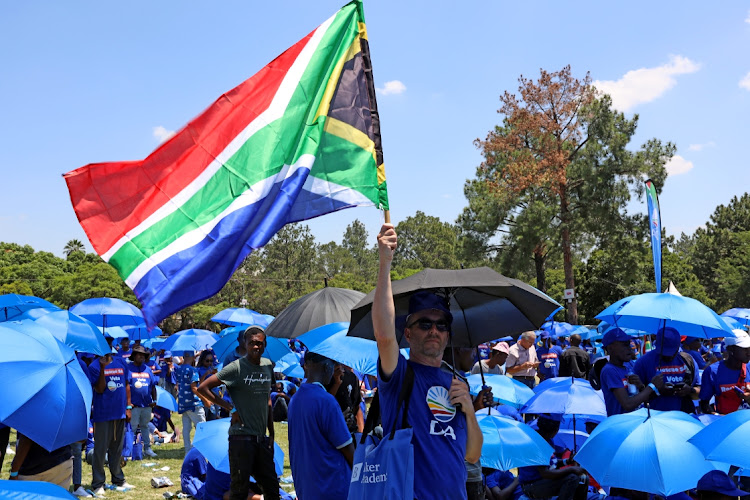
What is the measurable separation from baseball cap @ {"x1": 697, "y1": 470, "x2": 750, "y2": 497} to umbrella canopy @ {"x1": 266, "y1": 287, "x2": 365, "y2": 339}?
377cm

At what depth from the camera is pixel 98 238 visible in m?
3.74

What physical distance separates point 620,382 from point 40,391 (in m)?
4.62

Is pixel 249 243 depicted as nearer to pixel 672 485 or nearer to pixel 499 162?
pixel 672 485

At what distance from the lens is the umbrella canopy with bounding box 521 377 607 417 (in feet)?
20.2

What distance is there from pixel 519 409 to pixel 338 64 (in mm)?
4601

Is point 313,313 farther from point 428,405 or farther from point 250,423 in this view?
point 428,405

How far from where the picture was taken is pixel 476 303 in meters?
4.14

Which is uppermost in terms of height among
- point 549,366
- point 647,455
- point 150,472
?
point 647,455

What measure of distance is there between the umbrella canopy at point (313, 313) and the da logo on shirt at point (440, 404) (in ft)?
14.1

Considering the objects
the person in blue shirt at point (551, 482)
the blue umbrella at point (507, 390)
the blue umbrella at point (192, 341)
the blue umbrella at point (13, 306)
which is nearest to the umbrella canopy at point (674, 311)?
the blue umbrella at point (507, 390)

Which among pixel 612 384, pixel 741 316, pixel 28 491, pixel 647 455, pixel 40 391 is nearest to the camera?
pixel 28 491

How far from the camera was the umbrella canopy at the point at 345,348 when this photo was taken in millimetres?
6176

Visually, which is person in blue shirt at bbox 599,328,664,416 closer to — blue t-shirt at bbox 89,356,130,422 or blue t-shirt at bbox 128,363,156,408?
blue t-shirt at bbox 89,356,130,422

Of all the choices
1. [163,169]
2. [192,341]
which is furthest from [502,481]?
[192,341]
